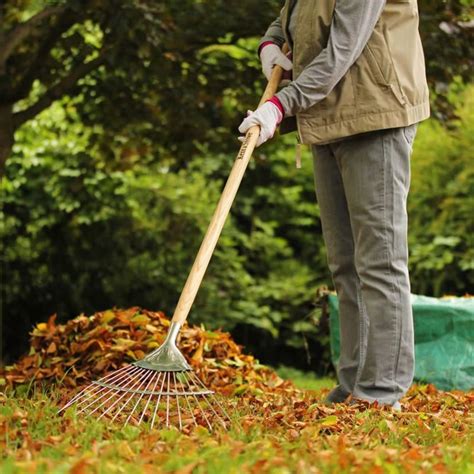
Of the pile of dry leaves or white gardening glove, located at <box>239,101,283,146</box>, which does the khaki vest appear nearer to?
white gardening glove, located at <box>239,101,283,146</box>

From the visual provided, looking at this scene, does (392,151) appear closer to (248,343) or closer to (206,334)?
(206,334)

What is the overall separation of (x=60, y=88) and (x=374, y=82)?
305 cm

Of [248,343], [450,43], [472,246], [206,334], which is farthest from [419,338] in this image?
[248,343]

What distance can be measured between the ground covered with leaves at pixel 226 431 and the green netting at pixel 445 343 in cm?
54

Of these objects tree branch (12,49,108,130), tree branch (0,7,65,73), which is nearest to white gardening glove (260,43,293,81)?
tree branch (12,49,108,130)

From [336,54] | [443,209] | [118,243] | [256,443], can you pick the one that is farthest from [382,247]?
[118,243]

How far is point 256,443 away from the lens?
2506 mm

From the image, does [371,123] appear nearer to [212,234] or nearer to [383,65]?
[383,65]

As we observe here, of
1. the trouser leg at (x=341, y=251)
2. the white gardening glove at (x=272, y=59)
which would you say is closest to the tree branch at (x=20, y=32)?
the white gardening glove at (x=272, y=59)

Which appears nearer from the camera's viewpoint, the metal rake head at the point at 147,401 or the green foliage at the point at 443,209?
the metal rake head at the point at 147,401

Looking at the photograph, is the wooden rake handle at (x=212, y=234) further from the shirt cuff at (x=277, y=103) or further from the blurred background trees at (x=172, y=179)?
the blurred background trees at (x=172, y=179)

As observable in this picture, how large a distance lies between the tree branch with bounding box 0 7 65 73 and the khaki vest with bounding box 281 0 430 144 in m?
2.66

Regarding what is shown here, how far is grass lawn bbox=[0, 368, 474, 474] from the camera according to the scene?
223 centimetres

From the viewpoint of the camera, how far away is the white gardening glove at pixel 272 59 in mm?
3555
